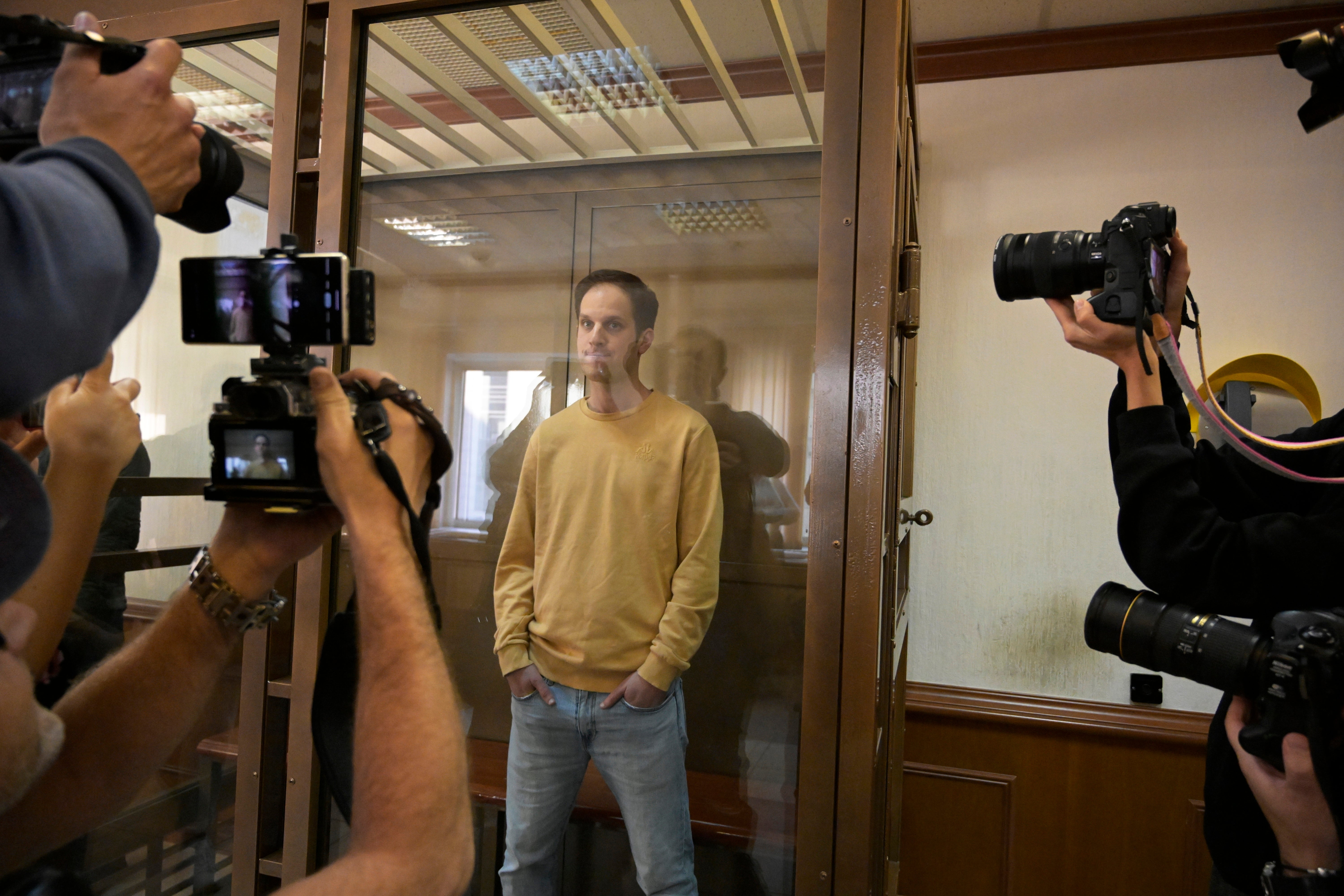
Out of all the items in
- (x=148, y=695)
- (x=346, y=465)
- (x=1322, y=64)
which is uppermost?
(x=1322, y=64)

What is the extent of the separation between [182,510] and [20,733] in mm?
992

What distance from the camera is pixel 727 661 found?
3.94 ft

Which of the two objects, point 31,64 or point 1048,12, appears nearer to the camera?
point 31,64

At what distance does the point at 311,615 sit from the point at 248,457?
81 centimetres

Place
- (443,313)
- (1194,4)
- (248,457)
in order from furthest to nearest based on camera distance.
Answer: (1194,4) → (443,313) → (248,457)

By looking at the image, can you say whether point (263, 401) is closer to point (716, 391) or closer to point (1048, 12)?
point (716, 391)

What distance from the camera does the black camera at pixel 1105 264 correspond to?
44.6 inches

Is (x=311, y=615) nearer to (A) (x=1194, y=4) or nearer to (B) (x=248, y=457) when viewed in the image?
(B) (x=248, y=457)

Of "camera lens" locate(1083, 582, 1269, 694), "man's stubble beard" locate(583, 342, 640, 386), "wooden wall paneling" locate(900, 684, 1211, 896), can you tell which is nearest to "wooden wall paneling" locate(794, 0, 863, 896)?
"man's stubble beard" locate(583, 342, 640, 386)

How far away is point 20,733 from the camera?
571 millimetres

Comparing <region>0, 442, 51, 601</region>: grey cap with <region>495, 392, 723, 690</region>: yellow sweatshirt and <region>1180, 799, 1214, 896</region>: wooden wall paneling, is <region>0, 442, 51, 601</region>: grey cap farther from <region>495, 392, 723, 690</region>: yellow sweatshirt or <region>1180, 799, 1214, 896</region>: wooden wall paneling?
<region>1180, 799, 1214, 896</region>: wooden wall paneling

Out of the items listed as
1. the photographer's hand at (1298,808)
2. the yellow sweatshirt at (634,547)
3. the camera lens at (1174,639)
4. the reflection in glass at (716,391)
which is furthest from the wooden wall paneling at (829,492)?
the photographer's hand at (1298,808)

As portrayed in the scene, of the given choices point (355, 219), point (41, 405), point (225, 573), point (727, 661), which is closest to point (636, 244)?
point (355, 219)

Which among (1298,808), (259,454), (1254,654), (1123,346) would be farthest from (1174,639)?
(259,454)
